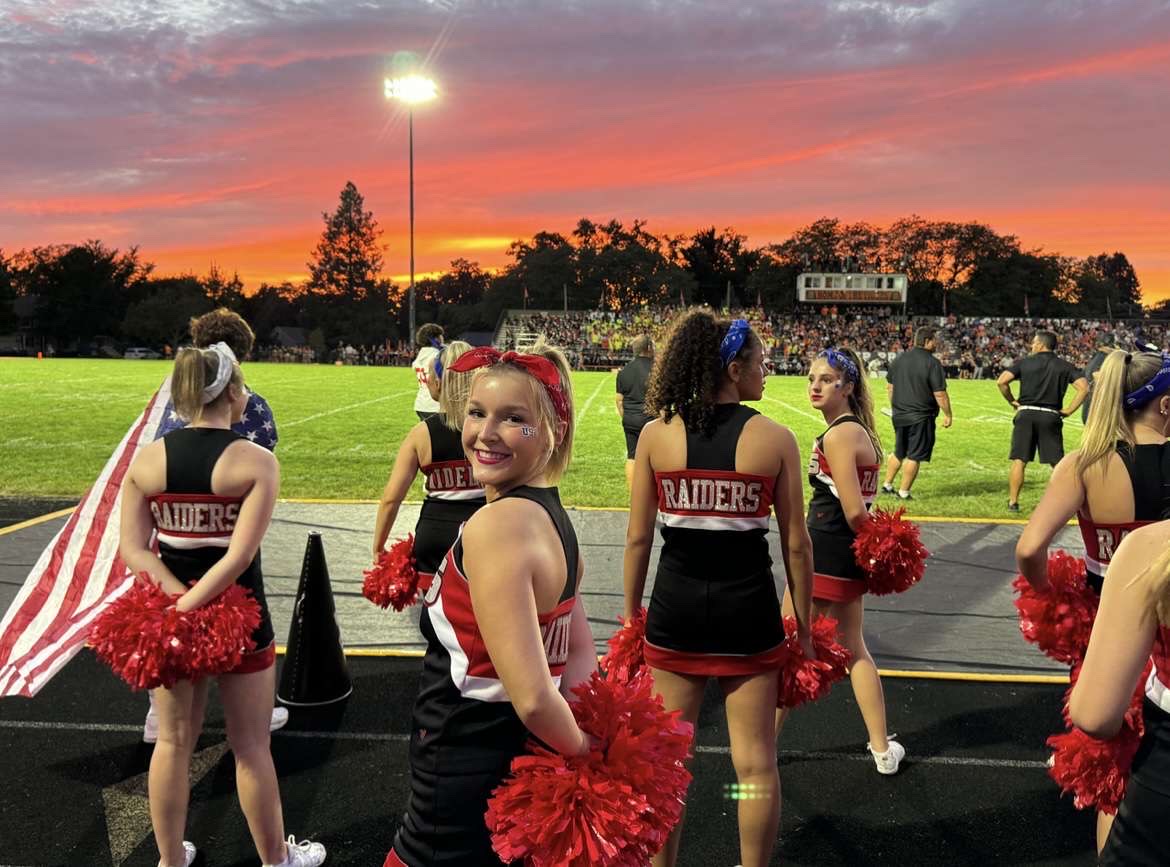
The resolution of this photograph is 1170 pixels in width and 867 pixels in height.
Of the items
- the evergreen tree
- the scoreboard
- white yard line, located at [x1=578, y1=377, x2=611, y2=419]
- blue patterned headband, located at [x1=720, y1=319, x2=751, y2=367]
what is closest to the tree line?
the evergreen tree

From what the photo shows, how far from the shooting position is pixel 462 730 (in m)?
1.94

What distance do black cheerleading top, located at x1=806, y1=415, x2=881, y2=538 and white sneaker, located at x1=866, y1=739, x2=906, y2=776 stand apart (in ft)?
3.37

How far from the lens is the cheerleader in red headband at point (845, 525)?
3910 millimetres

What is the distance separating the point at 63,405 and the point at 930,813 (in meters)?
24.1

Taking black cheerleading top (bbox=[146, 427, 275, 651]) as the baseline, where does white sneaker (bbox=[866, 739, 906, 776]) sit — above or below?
below

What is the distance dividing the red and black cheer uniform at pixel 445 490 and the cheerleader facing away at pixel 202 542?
1.13 meters

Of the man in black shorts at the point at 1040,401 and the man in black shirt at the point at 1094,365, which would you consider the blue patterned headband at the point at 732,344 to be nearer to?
the man in black shirt at the point at 1094,365

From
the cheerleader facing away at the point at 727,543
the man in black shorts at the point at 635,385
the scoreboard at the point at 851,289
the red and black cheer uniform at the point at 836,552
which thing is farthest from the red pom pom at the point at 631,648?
the scoreboard at the point at 851,289

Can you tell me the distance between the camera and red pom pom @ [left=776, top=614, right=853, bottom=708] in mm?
3029

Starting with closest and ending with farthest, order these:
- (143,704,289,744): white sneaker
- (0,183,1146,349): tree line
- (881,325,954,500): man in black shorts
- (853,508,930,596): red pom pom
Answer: (853,508,930,596): red pom pom < (143,704,289,744): white sneaker < (881,325,954,500): man in black shorts < (0,183,1146,349): tree line

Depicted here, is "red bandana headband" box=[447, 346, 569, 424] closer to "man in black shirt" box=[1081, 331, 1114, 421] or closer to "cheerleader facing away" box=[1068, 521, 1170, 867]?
"cheerleader facing away" box=[1068, 521, 1170, 867]

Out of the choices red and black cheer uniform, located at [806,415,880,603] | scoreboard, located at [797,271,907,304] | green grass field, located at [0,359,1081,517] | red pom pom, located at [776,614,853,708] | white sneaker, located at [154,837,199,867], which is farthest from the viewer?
scoreboard, located at [797,271,907,304]

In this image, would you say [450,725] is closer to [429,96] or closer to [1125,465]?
[1125,465]

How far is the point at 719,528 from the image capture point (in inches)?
116
